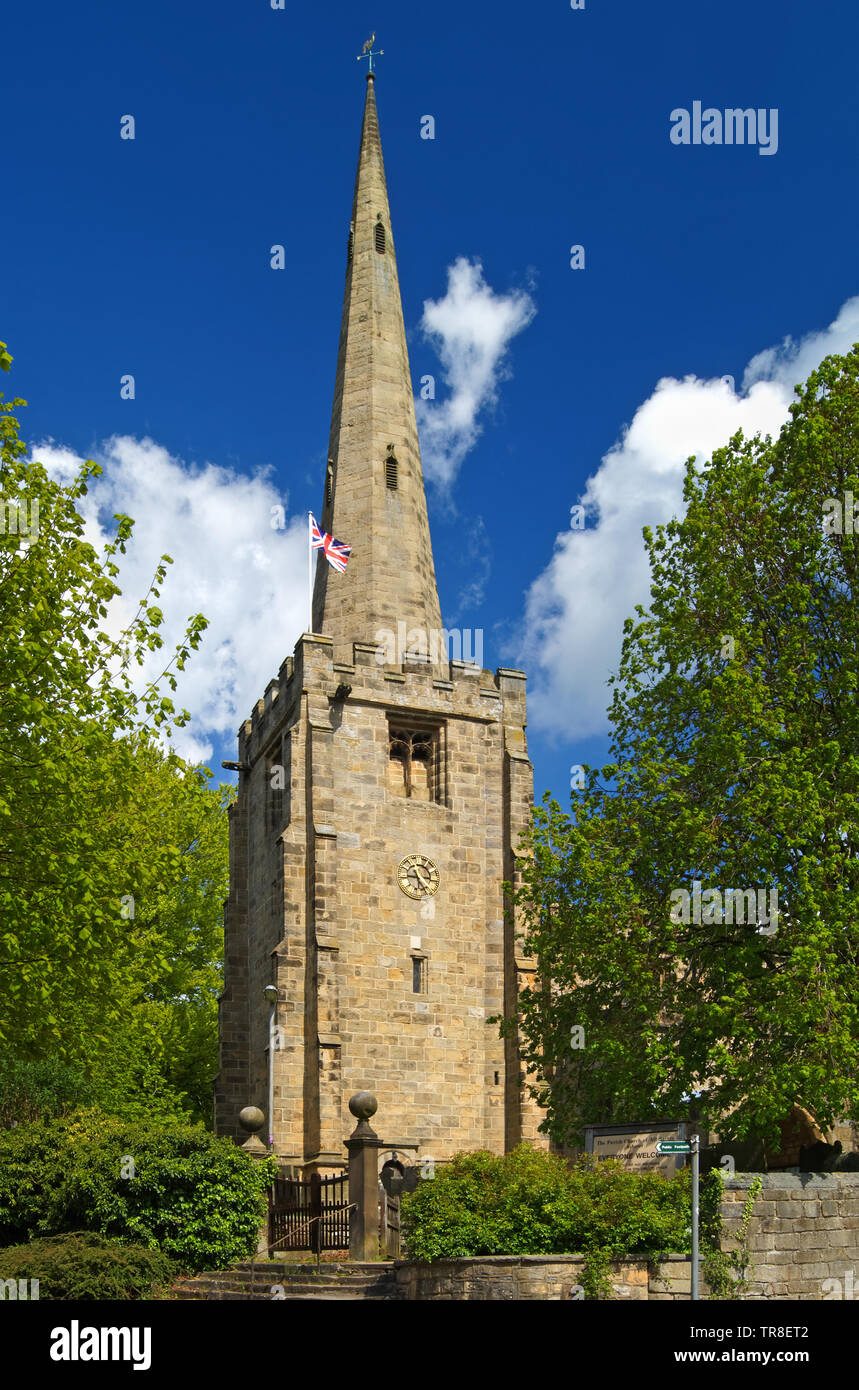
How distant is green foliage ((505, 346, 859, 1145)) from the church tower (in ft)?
18.8

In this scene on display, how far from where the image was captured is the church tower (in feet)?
97.1

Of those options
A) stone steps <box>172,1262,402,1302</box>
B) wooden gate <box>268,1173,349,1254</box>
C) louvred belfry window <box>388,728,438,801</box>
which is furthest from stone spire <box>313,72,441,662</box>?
stone steps <box>172,1262,402,1302</box>

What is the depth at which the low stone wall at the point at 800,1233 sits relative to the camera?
673 inches

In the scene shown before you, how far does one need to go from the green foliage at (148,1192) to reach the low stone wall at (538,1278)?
459cm

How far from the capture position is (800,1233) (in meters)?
17.6

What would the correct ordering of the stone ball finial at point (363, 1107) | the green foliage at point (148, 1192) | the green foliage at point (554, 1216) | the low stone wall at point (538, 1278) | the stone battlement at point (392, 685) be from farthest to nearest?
the stone battlement at point (392, 685), the stone ball finial at point (363, 1107), the green foliage at point (148, 1192), the green foliage at point (554, 1216), the low stone wall at point (538, 1278)

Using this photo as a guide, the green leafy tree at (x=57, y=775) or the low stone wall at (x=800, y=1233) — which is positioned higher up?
the green leafy tree at (x=57, y=775)

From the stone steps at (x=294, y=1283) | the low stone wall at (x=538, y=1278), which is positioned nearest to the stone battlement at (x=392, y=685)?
the stone steps at (x=294, y=1283)

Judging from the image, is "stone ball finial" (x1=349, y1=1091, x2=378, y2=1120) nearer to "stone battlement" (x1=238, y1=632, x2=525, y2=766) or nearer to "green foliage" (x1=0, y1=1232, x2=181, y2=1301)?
"green foliage" (x1=0, y1=1232, x2=181, y2=1301)

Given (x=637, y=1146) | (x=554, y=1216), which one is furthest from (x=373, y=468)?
(x=554, y=1216)

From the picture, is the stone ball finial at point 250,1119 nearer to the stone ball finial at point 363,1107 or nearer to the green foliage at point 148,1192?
the green foliage at point 148,1192

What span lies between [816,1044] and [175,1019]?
21487 mm
